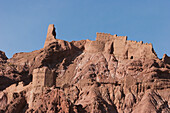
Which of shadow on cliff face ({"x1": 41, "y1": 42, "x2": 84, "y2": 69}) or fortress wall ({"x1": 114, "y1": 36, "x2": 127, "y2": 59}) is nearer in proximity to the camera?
shadow on cliff face ({"x1": 41, "y1": 42, "x2": 84, "y2": 69})

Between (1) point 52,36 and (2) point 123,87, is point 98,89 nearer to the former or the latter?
(2) point 123,87

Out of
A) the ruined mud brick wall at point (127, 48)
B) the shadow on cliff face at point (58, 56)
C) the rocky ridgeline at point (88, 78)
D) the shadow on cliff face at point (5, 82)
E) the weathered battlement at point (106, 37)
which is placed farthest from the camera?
the weathered battlement at point (106, 37)

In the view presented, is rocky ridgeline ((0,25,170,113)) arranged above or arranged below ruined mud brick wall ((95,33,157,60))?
below

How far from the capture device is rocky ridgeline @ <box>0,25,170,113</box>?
12441 centimetres

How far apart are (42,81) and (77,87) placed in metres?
10.7

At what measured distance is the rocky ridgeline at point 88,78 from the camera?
12441 centimetres

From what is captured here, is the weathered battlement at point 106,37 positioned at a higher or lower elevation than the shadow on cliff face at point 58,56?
higher

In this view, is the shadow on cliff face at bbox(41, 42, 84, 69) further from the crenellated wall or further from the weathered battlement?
the weathered battlement

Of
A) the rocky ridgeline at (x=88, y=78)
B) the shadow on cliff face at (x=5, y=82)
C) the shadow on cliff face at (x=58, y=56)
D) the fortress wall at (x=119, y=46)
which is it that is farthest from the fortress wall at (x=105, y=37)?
the shadow on cliff face at (x=5, y=82)

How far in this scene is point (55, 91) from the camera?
120 m

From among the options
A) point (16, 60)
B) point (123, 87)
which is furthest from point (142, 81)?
point (16, 60)

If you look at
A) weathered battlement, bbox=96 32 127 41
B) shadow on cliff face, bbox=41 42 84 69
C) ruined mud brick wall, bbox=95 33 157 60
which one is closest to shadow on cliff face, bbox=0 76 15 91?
shadow on cliff face, bbox=41 42 84 69

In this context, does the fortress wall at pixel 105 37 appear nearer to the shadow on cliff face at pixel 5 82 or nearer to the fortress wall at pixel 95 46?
the fortress wall at pixel 95 46

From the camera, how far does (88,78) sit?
453 ft
